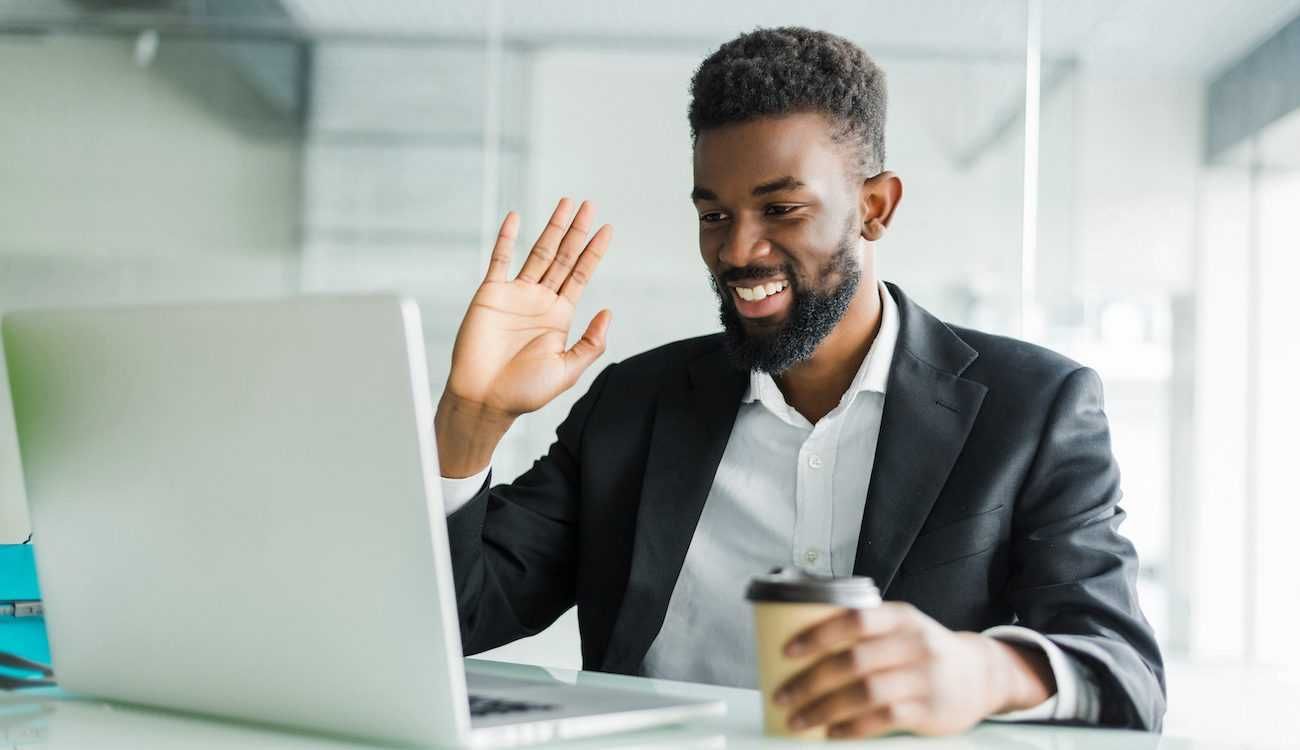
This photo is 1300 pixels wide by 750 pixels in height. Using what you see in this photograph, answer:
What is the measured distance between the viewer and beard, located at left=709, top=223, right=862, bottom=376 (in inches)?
59.9

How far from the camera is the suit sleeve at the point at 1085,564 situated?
3.17ft

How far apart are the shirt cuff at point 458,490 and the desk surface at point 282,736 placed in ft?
1.50

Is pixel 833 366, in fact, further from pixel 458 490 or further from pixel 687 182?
pixel 687 182

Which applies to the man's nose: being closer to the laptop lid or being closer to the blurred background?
the laptop lid

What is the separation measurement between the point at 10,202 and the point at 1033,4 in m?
3.16

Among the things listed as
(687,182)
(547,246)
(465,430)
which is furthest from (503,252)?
(687,182)

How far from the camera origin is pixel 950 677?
0.80 meters

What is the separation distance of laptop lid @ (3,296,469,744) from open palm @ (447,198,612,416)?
48 centimetres

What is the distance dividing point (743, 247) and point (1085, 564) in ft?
1.74

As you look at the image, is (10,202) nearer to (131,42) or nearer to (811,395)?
(131,42)

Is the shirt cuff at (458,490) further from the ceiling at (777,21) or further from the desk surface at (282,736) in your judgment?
the ceiling at (777,21)

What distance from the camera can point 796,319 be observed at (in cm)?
152

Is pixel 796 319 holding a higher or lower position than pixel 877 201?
lower

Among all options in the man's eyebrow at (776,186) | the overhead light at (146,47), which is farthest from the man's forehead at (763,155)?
the overhead light at (146,47)
